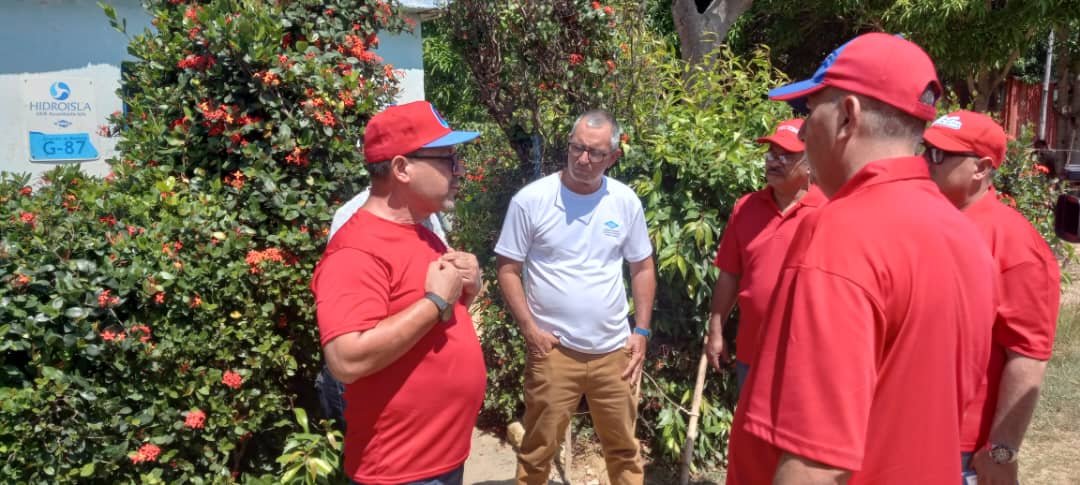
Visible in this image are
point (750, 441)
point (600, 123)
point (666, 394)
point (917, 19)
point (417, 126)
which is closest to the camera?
point (750, 441)

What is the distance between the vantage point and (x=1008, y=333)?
2.36m

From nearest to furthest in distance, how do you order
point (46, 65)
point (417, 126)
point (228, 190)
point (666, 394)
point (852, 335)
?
point (852, 335) < point (417, 126) < point (228, 190) < point (666, 394) < point (46, 65)

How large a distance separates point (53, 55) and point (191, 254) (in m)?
6.52

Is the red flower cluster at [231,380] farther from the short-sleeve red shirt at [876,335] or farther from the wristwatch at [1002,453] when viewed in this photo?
the wristwatch at [1002,453]

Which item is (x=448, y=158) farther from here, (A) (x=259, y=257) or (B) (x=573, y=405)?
(B) (x=573, y=405)

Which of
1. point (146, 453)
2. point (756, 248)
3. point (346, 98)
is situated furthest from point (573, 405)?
point (146, 453)

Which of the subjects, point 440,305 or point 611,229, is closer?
point 440,305

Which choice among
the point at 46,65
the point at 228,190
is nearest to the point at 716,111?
the point at 228,190

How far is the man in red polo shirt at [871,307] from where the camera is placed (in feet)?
4.26

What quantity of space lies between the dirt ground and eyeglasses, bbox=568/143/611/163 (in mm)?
1996

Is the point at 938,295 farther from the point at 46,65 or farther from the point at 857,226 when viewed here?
the point at 46,65

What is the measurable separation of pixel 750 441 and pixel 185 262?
1.93m

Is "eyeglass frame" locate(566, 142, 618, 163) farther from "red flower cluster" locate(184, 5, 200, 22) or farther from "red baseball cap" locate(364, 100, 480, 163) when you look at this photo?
"red flower cluster" locate(184, 5, 200, 22)

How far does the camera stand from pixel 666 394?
4.46m
